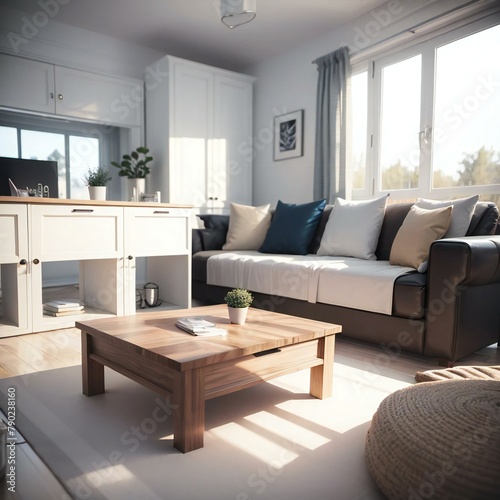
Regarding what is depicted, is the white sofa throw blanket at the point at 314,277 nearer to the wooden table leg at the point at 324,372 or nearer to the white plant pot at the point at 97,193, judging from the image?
the wooden table leg at the point at 324,372

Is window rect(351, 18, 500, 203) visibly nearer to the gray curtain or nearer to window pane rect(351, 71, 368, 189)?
window pane rect(351, 71, 368, 189)

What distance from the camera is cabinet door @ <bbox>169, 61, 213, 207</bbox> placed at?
455 centimetres

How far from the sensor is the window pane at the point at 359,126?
4.10 m

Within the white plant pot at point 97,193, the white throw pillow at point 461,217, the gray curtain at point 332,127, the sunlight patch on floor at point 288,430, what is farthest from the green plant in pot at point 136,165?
the sunlight patch on floor at point 288,430

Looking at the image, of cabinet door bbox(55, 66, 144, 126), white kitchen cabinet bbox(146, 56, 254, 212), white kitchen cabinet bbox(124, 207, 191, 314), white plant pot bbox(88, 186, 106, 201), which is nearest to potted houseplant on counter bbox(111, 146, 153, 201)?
white kitchen cabinet bbox(146, 56, 254, 212)

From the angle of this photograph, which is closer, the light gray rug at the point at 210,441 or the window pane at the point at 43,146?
the light gray rug at the point at 210,441

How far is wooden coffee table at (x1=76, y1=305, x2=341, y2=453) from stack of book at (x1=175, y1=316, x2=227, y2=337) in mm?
26

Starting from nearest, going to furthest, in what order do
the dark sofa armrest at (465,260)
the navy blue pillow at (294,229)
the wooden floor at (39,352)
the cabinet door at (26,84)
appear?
the dark sofa armrest at (465,260) < the wooden floor at (39,352) < the navy blue pillow at (294,229) < the cabinet door at (26,84)

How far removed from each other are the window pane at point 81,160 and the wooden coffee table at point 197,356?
3.61 m

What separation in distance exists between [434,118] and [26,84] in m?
3.60

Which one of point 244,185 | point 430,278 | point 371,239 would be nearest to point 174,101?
point 244,185

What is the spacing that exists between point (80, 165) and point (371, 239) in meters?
3.61

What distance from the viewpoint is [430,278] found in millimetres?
2129

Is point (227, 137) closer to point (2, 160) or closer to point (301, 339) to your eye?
point (2, 160)
